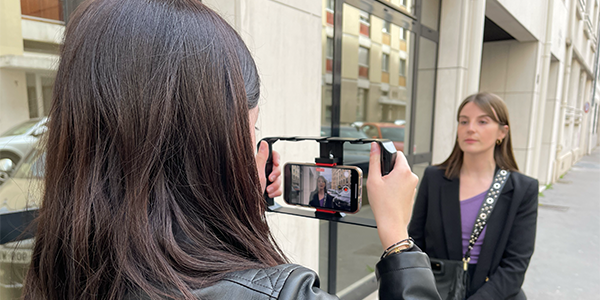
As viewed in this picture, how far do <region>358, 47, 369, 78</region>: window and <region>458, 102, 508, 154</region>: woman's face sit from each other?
168 centimetres

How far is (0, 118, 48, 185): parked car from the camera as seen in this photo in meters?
1.53

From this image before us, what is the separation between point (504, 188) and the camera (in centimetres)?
209

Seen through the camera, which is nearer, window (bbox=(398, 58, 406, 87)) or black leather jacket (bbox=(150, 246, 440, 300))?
black leather jacket (bbox=(150, 246, 440, 300))

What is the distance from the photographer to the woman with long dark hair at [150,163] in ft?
2.29

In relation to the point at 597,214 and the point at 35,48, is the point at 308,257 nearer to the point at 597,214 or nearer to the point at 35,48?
the point at 35,48

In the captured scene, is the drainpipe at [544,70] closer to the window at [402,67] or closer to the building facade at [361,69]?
the building facade at [361,69]

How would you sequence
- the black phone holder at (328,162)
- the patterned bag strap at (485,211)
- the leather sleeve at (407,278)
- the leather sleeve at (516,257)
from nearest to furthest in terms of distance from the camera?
the leather sleeve at (407,278) → the black phone holder at (328,162) → the leather sleeve at (516,257) → the patterned bag strap at (485,211)

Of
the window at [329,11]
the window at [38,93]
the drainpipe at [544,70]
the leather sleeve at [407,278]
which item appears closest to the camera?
the leather sleeve at [407,278]

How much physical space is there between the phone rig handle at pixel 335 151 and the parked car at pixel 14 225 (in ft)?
3.25

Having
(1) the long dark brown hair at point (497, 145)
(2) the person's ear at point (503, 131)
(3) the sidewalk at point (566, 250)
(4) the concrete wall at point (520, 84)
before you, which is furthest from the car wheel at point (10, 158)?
(4) the concrete wall at point (520, 84)

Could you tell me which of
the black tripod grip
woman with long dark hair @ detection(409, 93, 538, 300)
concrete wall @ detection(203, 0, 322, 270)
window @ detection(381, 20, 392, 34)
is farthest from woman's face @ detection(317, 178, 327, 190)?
window @ detection(381, 20, 392, 34)

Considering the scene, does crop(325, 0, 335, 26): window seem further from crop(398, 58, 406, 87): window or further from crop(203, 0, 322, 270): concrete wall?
crop(398, 58, 406, 87): window

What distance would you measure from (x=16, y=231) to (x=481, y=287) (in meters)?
2.23

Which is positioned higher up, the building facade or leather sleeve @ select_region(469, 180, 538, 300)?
the building facade
